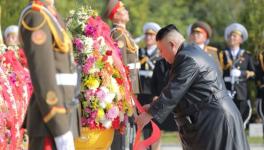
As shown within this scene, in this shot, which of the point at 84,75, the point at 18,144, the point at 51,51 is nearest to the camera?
the point at 51,51

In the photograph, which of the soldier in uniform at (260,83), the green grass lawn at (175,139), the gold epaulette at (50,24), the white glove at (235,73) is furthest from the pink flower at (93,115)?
the soldier in uniform at (260,83)

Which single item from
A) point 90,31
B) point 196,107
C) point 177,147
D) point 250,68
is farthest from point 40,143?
point 250,68

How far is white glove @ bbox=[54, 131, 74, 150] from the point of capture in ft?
17.2

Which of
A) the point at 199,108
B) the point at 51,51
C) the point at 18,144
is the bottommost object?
the point at 18,144

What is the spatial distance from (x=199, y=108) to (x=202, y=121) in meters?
0.11

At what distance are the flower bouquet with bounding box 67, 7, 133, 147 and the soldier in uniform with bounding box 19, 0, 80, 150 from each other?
2.43 meters

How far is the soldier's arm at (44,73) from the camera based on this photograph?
5.20 meters

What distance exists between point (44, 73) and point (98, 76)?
2.89 metres

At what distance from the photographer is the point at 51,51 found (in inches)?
207

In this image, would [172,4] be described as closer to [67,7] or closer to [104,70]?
[67,7]

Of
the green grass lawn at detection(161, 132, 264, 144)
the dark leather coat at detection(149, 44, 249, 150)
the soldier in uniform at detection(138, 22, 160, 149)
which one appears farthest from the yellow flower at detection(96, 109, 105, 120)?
the green grass lawn at detection(161, 132, 264, 144)

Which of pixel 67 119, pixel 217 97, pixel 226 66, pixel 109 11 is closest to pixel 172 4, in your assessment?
pixel 226 66

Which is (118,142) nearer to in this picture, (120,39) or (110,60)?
(110,60)

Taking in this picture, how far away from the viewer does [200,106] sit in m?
6.84
